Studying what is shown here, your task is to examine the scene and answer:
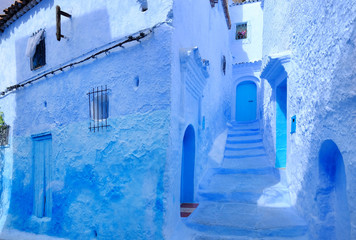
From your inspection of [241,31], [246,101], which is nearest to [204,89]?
[246,101]

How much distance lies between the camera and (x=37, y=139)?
21.9 ft

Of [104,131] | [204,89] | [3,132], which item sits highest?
[204,89]

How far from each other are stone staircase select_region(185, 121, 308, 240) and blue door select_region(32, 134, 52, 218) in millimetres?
3476

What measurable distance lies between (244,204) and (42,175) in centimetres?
467

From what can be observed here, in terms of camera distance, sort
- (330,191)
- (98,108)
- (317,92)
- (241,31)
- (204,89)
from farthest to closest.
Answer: (241,31) < (204,89) < (98,108) < (317,92) < (330,191)

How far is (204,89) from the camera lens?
22.9 ft

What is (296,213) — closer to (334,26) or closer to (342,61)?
(342,61)

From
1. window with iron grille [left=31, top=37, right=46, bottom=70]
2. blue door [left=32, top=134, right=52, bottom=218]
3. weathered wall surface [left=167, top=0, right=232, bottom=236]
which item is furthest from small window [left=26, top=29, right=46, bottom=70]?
weathered wall surface [left=167, top=0, right=232, bottom=236]

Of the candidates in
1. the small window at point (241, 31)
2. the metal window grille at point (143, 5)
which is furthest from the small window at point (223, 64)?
the metal window grille at point (143, 5)

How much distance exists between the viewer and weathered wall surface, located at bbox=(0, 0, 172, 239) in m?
4.31

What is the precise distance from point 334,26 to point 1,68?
28.4ft

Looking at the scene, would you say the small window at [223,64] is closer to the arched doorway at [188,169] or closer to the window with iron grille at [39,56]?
the arched doorway at [188,169]

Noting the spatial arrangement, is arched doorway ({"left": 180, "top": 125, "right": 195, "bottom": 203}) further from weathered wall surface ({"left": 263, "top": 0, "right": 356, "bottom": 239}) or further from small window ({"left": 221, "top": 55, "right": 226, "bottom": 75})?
small window ({"left": 221, "top": 55, "right": 226, "bottom": 75})

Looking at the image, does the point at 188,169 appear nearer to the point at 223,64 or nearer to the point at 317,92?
the point at 317,92
